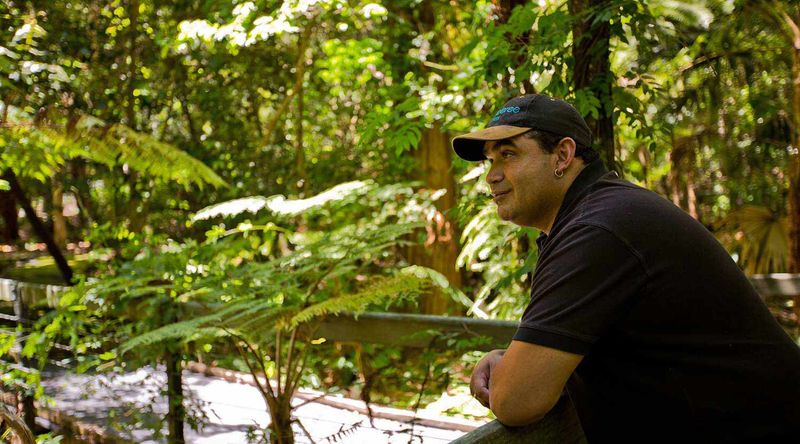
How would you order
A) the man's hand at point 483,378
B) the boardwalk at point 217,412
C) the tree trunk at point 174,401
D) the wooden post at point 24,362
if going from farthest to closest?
the wooden post at point 24,362
the boardwalk at point 217,412
the tree trunk at point 174,401
the man's hand at point 483,378

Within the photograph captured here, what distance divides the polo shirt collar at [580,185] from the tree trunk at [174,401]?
3.01 metres

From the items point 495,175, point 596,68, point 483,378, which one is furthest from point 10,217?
point 483,378

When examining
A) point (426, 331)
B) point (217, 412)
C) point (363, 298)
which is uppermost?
point (363, 298)

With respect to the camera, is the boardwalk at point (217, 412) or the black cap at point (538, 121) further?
the boardwalk at point (217, 412)

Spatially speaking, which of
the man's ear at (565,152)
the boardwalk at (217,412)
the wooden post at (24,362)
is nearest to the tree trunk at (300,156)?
the boardwalk at (217,412)

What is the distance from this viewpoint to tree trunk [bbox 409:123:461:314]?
836 centimetres

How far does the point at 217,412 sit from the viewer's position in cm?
501

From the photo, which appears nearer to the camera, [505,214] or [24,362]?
[505,214]

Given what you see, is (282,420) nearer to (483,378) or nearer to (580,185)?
(483,378)

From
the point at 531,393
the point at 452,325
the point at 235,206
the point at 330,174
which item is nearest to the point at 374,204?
the point at 330,174

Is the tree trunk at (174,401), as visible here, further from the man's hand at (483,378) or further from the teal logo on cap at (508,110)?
the teal logo on cap at (508,110)

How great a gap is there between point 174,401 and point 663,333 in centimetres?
330

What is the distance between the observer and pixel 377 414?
4543mm

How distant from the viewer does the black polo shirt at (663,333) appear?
5.14 feet
